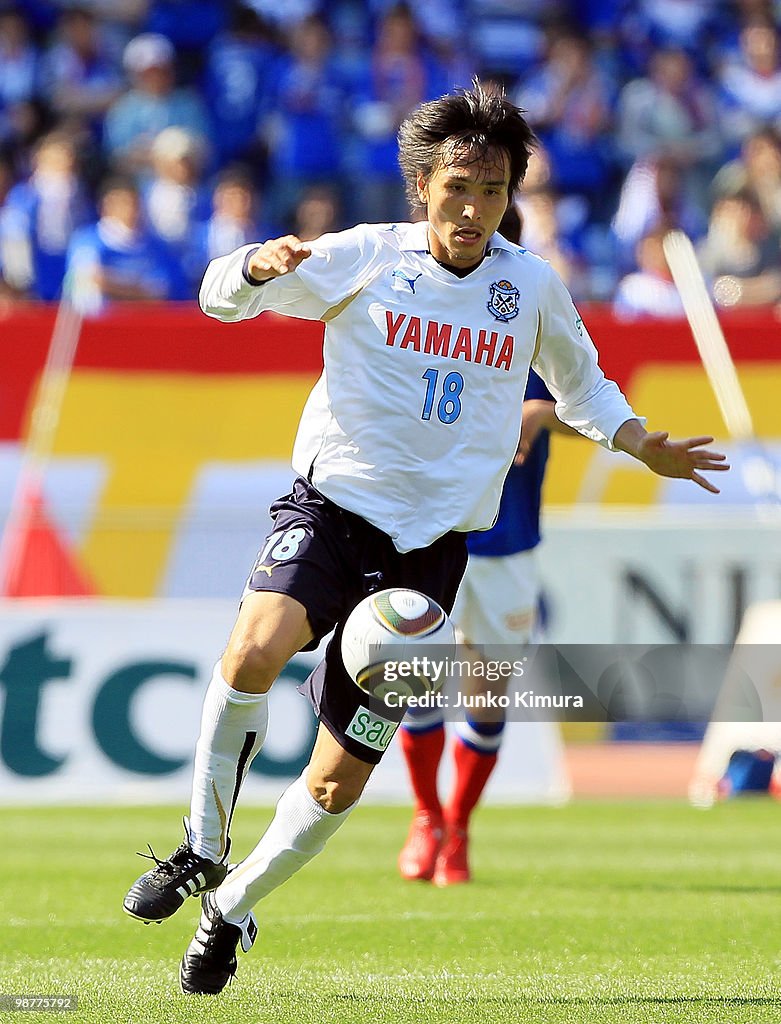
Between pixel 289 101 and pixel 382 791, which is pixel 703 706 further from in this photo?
pixel 289 101

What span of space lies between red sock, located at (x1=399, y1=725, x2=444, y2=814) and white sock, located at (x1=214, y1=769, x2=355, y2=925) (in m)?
2.54

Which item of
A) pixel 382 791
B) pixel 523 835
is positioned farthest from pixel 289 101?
pixel 523 835

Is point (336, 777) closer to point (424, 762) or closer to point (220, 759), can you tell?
point (220, 759)

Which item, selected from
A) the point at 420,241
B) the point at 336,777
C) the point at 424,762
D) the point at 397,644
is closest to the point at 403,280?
the point at 420,241

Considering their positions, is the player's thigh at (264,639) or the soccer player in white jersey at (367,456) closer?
the player's thigh at (264,639)

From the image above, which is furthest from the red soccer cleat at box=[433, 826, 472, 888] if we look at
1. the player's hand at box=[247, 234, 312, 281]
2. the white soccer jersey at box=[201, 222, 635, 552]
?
the player's hand at box=[247, 234, 312, 281]

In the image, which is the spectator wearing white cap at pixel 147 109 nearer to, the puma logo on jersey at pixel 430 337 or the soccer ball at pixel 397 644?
the puma logo on jersey at pixel 430 337

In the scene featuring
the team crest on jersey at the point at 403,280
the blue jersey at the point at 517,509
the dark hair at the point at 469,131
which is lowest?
the blue jersey at the point at 517,509

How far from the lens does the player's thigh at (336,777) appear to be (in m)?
4.92

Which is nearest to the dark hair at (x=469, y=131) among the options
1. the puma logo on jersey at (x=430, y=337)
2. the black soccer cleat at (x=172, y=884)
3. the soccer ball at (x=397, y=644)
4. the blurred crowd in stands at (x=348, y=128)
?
the puma logo on jersey at (x=430, y=337)

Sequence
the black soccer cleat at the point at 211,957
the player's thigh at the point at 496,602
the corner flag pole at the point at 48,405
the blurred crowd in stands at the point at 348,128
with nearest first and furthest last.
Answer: the black soccer cleat at the point at 211,957 → the player's thigh at the point at 496,602 → the corner flag pole at the point at 48,405 → the blurred crowd in stands at the point at 348,128

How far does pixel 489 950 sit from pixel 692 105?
463 inches

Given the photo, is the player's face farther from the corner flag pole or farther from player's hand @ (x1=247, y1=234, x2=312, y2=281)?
the corner flag pole

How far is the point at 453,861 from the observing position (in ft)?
24.1
